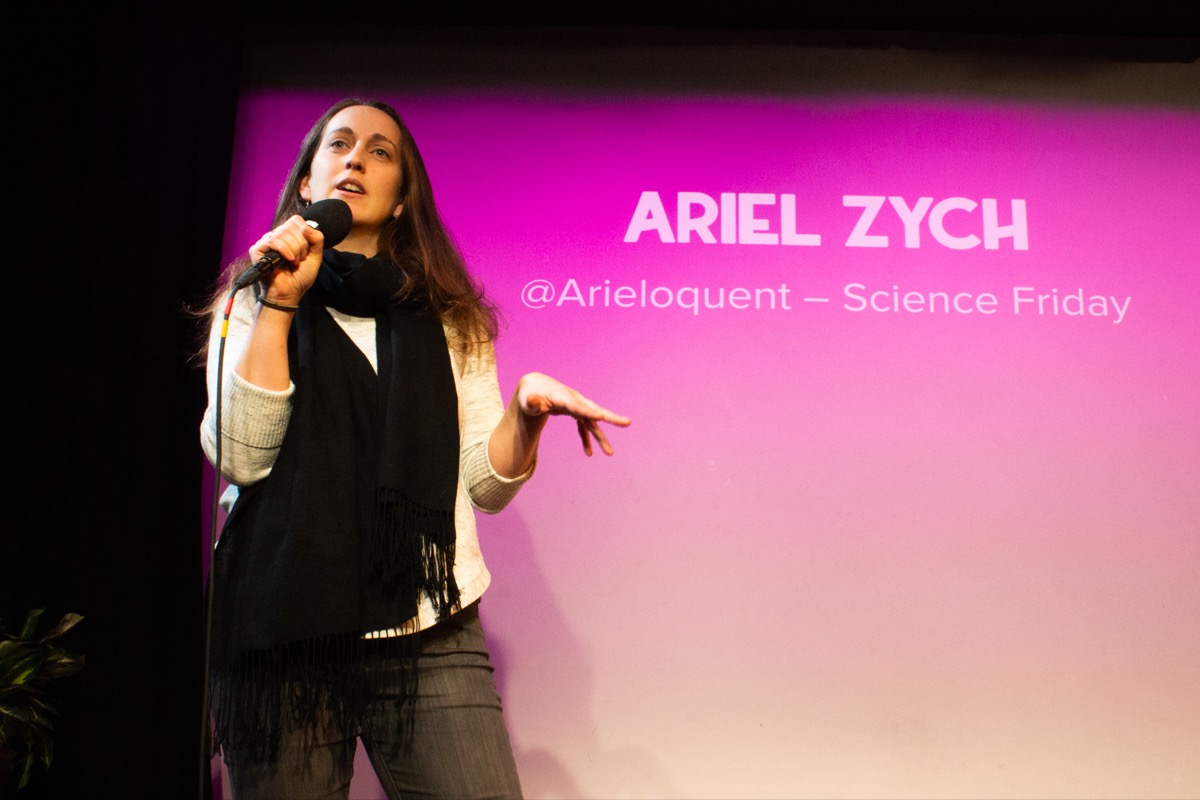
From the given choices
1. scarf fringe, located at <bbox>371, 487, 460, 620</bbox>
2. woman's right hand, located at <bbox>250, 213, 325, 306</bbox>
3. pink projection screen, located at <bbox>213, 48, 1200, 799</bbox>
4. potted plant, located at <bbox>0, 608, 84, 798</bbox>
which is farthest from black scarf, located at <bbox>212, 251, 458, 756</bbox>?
pink projection screen, located at <bbox>213, 48, 1200, 799</bbox>

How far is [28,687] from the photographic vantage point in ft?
7.41

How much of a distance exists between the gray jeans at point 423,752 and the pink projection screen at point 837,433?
1247 mm

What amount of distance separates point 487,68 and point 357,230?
4.73 feet

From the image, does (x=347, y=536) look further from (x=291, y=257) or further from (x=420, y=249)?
(x=420, y=249)

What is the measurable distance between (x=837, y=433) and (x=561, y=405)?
60.2 inches

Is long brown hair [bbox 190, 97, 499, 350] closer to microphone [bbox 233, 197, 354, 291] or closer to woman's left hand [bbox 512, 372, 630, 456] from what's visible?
microphone [bbox 233, 197, 354, 291]

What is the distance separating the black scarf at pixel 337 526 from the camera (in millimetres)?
1340

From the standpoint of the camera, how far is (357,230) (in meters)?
1.68

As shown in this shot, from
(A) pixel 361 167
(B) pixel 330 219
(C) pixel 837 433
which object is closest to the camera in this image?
(B) pixel 330 219

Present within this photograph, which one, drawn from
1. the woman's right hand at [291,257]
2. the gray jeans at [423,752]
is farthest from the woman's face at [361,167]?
the gray jeans at [423,752]

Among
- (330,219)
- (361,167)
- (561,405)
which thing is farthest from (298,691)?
(361,167)

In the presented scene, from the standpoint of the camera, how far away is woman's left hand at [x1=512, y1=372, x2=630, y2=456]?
4.40ft

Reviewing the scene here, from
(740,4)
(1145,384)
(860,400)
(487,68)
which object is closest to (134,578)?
(487,68)

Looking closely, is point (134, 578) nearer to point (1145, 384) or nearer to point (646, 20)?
point (646, 20)
